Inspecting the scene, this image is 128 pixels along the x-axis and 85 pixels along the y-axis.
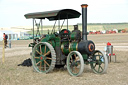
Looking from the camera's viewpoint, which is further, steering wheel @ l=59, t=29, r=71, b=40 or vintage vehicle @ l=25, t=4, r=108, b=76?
steering wheel @ l=59, t=29, r=71, b=40

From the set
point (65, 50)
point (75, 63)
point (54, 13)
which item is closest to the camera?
point (75, 63)

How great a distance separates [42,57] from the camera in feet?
27.7

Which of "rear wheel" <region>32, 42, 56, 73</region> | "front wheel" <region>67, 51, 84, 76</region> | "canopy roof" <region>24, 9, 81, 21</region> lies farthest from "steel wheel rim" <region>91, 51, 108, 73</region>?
"canopy roof" <region>24, 9, 81, 21</region>

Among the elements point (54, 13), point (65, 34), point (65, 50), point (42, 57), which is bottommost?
point (42, 57)

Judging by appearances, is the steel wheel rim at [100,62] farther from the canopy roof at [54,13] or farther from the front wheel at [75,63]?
the canopy roof at [54,13]

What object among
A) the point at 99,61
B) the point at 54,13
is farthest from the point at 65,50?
the point at 54,13

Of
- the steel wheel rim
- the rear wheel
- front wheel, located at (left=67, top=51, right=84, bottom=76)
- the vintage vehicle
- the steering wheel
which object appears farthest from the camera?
the steering wheel

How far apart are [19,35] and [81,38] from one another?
4575 cm

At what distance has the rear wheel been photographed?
8238mm

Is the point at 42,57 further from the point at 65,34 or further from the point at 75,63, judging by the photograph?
the point at 75,63

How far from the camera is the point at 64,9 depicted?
823cm

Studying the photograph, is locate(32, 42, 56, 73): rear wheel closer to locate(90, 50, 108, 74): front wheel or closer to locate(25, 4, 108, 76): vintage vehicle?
locate(25, 4, 108, 76): vintage vehicle

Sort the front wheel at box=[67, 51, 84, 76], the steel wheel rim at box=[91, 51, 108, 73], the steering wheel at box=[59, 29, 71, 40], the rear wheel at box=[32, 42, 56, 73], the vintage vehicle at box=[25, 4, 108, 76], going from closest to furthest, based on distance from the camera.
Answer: the front wheel at box=[67, 51, 84, 76], the steel wheel rim at box=[91, 51, 108, 73], the vintage vehicle at box=[25, 4, 108, 76], the rear wheel at box=[32, 42, 56, 73], the steering wheel at box=[59, 29, 71, 40]

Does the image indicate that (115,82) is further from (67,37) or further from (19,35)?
(19,35)
